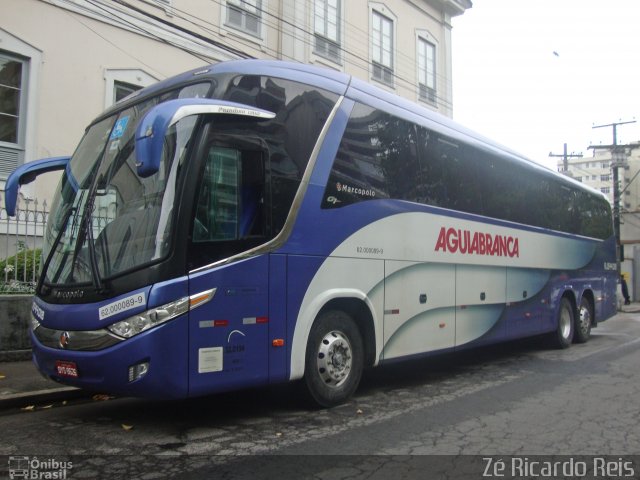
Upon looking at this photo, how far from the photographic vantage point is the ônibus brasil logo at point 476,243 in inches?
329

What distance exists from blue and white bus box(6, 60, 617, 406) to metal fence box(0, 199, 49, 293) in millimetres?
3038

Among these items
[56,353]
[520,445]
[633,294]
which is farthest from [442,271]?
[633,294]

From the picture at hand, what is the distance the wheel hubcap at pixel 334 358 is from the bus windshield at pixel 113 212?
7.17 feet

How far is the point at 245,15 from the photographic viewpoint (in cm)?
1577

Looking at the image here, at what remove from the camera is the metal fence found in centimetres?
946

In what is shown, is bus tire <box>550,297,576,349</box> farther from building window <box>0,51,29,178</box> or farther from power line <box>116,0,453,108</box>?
building window <box>0,51,29,178</box>

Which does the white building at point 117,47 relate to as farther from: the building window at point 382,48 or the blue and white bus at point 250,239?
the blue and white bus at point 250,239

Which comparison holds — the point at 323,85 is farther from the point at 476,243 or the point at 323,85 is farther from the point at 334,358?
the point at 476,243

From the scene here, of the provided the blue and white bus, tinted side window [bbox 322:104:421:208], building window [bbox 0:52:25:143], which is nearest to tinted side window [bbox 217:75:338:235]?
the blue and white bus

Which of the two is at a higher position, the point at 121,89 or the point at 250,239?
the point at 121,89

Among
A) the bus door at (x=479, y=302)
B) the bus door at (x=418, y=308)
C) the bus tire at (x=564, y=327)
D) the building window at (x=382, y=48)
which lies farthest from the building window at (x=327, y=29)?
the bus door at (x=418, y=308)

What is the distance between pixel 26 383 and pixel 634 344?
1193 centimetres

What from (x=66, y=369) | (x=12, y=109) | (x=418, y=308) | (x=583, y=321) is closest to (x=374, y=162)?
(x=418, y=308)

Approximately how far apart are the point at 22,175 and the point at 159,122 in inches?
120
